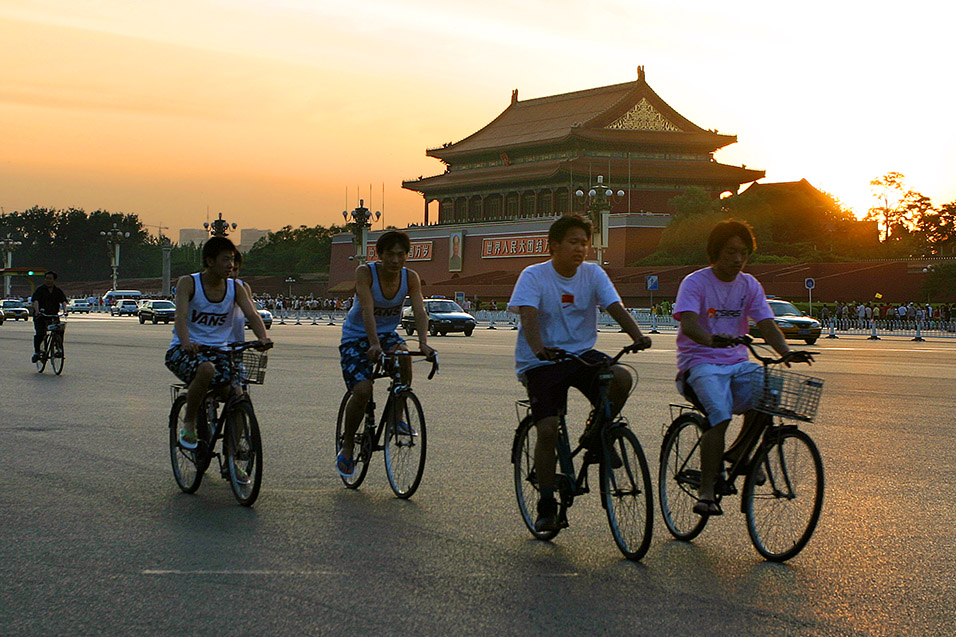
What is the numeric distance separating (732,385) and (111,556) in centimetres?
302

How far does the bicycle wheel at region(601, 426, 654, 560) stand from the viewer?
527 cm

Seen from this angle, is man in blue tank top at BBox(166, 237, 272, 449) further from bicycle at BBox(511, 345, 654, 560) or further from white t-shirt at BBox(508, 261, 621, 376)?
bicycle at BBox(511, 345, 654, 560)

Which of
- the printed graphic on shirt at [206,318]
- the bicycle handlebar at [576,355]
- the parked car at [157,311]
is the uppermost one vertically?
the printed graphic on shirt at [206,318]

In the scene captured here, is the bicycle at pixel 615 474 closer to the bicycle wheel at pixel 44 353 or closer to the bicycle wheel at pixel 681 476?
the bicycle wheel at pixel 681 476

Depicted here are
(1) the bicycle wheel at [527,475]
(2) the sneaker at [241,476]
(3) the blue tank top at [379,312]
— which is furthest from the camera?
(3) the blue tank top at [379,312]

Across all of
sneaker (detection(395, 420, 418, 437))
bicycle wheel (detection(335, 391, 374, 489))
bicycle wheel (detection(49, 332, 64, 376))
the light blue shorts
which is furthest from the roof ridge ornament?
the light blue shorts

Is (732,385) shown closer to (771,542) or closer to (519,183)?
(771,542)

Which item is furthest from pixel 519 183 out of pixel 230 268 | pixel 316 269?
pixel 230 268

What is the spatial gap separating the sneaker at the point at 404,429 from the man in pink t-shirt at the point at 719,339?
1.81 metres

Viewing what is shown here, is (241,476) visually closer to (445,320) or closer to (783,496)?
(783,496)

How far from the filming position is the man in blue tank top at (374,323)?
6828 millimetres

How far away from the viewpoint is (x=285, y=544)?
5754 millimetres

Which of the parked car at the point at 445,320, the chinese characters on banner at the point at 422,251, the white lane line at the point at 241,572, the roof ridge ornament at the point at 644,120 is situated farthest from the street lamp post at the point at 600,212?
the white lane line at the point at 241,572

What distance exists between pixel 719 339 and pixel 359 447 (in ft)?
8.94
